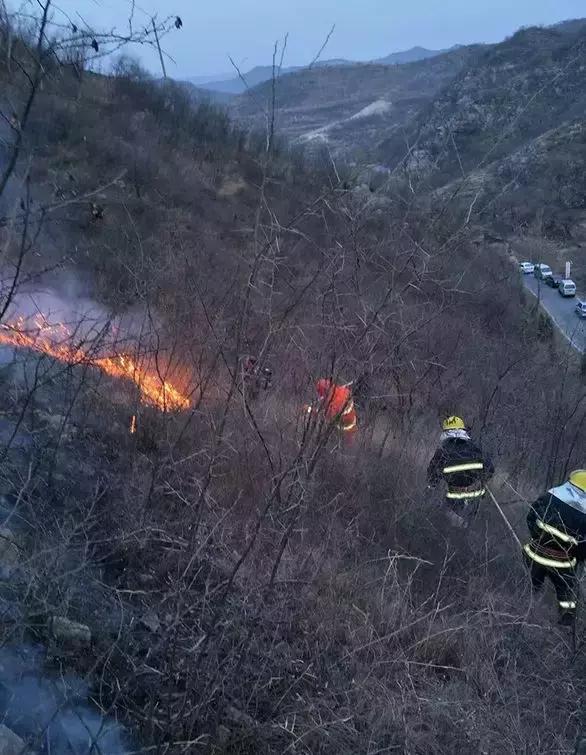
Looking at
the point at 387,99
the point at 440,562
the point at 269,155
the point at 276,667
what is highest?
the point at 387,99

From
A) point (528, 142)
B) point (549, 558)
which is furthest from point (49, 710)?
point (528, 142)

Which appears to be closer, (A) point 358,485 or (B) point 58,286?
(A) point 358,485

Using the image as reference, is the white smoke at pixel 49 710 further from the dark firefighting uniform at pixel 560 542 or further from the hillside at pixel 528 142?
the dark firefighting uniform at pixel 560 542

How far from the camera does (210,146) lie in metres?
27.3

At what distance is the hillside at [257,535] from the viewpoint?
268 cm

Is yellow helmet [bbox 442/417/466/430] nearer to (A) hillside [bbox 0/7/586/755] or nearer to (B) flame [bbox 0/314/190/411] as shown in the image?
(A) hillside [bbox 0/7/586/755]

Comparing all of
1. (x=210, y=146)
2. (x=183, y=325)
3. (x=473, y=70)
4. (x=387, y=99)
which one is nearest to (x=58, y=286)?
(x=183, y=325)

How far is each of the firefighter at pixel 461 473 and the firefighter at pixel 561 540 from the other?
31.3 inches

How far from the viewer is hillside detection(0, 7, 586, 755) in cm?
268

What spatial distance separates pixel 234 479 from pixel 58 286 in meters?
7.57

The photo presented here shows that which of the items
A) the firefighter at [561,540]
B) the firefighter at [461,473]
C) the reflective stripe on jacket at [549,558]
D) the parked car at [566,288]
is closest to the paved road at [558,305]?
the parked car at [566,288]

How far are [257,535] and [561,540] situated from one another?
2.86 metres

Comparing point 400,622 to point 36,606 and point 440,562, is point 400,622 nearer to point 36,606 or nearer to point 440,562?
point 440,562

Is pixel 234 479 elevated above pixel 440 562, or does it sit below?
above
